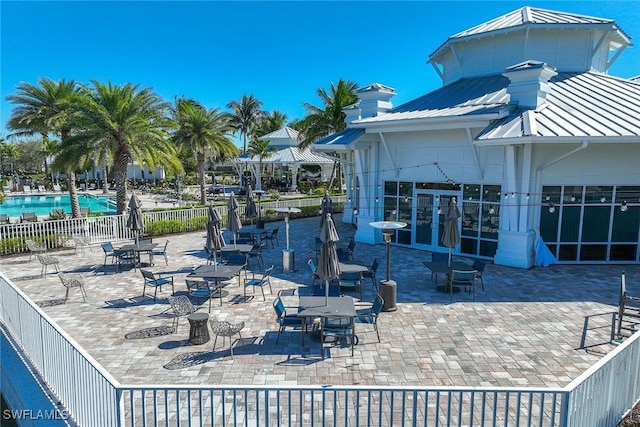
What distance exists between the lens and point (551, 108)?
14844mm

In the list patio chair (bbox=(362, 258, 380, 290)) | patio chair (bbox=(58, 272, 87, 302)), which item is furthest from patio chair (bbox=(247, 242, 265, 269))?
patio chair (bbox=(58, 272, 87, 302))

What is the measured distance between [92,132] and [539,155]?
1937 centimetres

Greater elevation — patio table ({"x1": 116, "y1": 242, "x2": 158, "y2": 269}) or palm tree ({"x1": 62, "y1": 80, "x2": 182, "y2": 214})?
palm tree ({"x1": 62, "y1": 80, "x2": 182, "y2": 214})

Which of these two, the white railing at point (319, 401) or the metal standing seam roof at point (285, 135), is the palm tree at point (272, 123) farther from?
the white railing at point (319, 401)

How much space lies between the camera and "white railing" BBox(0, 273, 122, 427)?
4.93 meters

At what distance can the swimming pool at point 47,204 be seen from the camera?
35844mm

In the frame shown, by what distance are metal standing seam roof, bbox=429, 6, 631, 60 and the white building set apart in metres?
0.08

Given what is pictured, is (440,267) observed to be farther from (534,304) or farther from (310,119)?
(310,119)

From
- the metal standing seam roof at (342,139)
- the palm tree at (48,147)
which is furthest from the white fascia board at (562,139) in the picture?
the palm tree at (48,147)

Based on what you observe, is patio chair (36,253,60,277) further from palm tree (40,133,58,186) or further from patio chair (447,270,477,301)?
patio chair (447,270,477,301)

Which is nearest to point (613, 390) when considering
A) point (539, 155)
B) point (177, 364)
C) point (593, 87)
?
point (177, 364)

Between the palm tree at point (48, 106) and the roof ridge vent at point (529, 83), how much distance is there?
22.2 metres

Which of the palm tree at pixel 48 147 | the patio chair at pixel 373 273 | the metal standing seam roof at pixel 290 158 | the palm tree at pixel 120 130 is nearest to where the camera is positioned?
the patio chair at pixel 373 273

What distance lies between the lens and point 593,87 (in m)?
17.2
